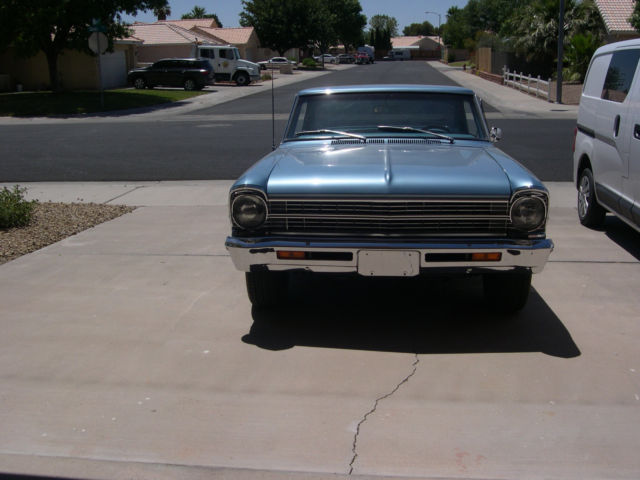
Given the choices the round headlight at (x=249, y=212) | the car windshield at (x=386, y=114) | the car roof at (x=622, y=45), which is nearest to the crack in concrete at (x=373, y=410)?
the round headlight at (x=249, y=212)

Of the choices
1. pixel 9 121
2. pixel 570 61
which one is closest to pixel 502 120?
pixel 570 61

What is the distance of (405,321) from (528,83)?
30118 millimetres

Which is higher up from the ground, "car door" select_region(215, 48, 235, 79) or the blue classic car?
"car door" select_region(215, 48, 235, 79)

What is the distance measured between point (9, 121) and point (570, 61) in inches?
893

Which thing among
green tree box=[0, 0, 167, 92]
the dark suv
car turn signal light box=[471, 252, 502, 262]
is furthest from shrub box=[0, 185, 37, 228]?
the dark suv

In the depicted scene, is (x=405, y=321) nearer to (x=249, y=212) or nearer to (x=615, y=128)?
(x=249, y=212)

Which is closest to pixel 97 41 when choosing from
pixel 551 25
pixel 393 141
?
pixel 551 25

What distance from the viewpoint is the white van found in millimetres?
6617

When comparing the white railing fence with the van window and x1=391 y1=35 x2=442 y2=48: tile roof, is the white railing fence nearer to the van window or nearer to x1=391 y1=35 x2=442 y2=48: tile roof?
the van window

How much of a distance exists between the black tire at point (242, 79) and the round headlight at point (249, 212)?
39169mm

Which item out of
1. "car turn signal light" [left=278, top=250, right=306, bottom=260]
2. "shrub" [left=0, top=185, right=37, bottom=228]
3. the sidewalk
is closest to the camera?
"car turn signal light" [left=278, top=250, right=306, bottom=260]

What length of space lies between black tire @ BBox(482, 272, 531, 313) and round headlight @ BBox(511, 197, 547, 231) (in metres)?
0.54

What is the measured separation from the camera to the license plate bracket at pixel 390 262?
452 cm

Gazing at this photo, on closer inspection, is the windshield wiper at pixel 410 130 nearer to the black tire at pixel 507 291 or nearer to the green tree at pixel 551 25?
the black tire at pixel 507 291
